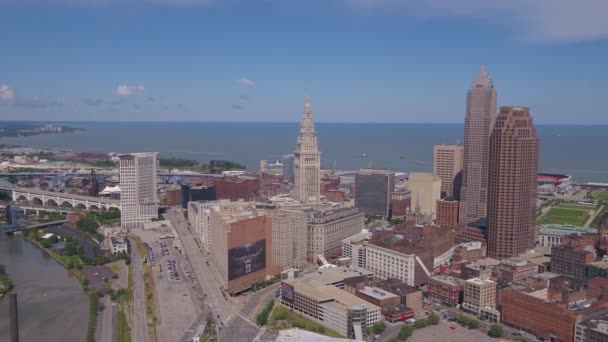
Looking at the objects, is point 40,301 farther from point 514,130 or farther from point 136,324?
Answer: point 514,130

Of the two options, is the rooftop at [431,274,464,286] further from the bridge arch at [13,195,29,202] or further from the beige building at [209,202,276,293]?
the bridge arch at [13,195,29,202]

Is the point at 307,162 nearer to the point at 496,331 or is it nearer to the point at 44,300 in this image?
the point at 44,300

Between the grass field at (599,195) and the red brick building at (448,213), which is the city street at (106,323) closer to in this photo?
the red brick building at (448,213)

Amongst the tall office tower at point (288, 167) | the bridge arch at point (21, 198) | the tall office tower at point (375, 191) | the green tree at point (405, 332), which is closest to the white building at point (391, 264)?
the green tree at point (405, 332)


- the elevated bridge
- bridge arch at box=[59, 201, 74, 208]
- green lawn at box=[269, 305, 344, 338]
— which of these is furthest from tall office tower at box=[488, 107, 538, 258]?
bridge arch at box=[59, 201, 74, 208]

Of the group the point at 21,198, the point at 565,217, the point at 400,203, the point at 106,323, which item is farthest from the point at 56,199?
the point at 565,217

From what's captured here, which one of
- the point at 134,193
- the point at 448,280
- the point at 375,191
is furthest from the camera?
the point at 375,191
